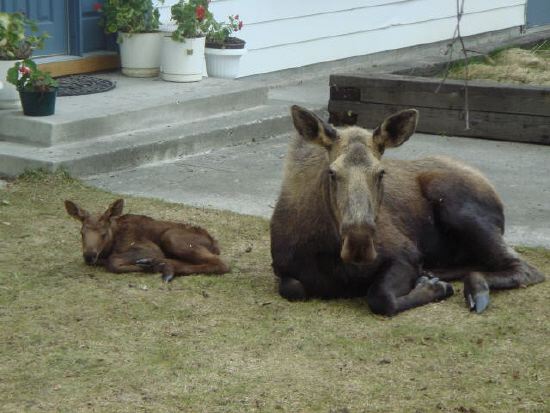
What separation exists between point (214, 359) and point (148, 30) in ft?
21.1

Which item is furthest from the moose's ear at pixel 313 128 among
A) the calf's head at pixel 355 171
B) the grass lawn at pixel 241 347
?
the grass lawn at pixel 241 347

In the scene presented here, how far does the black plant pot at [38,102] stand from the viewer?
9.59 metres

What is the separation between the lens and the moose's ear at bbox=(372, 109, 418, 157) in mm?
6320

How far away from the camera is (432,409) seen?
16.4 ft

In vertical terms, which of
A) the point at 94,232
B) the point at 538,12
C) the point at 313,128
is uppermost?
the point at 538,12

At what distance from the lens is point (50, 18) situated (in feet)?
36.8

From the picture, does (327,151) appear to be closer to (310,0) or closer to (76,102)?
(76,102)

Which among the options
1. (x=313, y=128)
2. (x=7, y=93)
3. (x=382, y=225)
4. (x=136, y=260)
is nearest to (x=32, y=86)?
(x=7, y=93)

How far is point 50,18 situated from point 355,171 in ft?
19.7

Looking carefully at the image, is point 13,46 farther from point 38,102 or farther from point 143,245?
point 143,245

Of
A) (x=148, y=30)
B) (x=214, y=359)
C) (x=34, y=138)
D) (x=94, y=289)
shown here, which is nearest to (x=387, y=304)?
(x=214, y=359)

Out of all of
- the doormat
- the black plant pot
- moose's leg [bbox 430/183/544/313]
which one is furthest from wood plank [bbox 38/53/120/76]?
moose's leg [bbox 430/183/544/313]

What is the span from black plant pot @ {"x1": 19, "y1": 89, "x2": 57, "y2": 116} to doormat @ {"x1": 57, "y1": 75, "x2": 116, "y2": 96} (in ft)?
3.18

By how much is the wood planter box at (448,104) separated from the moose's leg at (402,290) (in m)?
4.89
